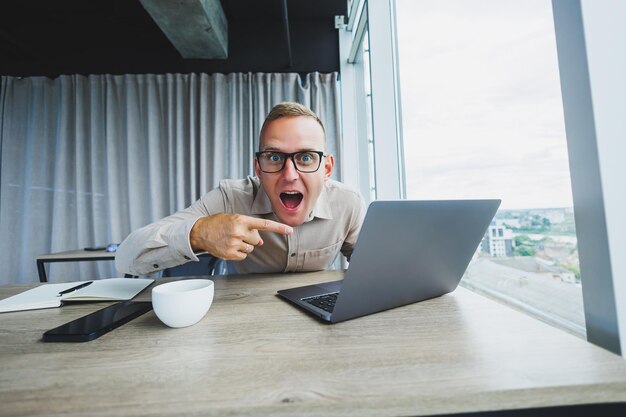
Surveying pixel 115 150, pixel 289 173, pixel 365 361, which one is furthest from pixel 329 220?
pixel 115 150

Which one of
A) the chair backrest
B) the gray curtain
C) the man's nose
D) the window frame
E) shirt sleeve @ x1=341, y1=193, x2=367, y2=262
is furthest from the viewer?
the gray curtain

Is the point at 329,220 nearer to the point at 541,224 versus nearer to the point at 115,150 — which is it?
the point at 541,224

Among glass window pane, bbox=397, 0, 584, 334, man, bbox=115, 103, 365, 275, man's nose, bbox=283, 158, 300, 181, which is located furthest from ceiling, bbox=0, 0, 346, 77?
man's nose, bbox=283, 158, 300, 181

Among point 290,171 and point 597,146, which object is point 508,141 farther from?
point 290,171

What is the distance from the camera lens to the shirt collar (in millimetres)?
1156

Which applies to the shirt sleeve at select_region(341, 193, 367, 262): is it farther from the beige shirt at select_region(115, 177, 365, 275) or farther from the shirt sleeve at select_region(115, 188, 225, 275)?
the shirt sleeve at select_region(115, 188, 225, 275)

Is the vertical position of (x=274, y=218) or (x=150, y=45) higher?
(x=150, y=45)

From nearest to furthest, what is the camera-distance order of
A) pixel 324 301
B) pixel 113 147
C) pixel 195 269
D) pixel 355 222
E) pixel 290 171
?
pixel 324 301, pixel 290 171, pixel 355 222, pixel 195 269, pixel 113 147

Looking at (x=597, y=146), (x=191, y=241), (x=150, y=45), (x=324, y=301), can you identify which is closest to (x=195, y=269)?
(x=191, y=241)

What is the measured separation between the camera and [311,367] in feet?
1.19

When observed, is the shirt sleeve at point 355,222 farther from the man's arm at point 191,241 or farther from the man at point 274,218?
the man's arm at point 191,241

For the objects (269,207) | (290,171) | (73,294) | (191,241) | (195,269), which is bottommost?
(195,269)

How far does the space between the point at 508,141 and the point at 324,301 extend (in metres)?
0.65

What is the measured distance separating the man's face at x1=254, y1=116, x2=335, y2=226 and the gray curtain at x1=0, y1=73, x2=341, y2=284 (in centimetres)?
194
